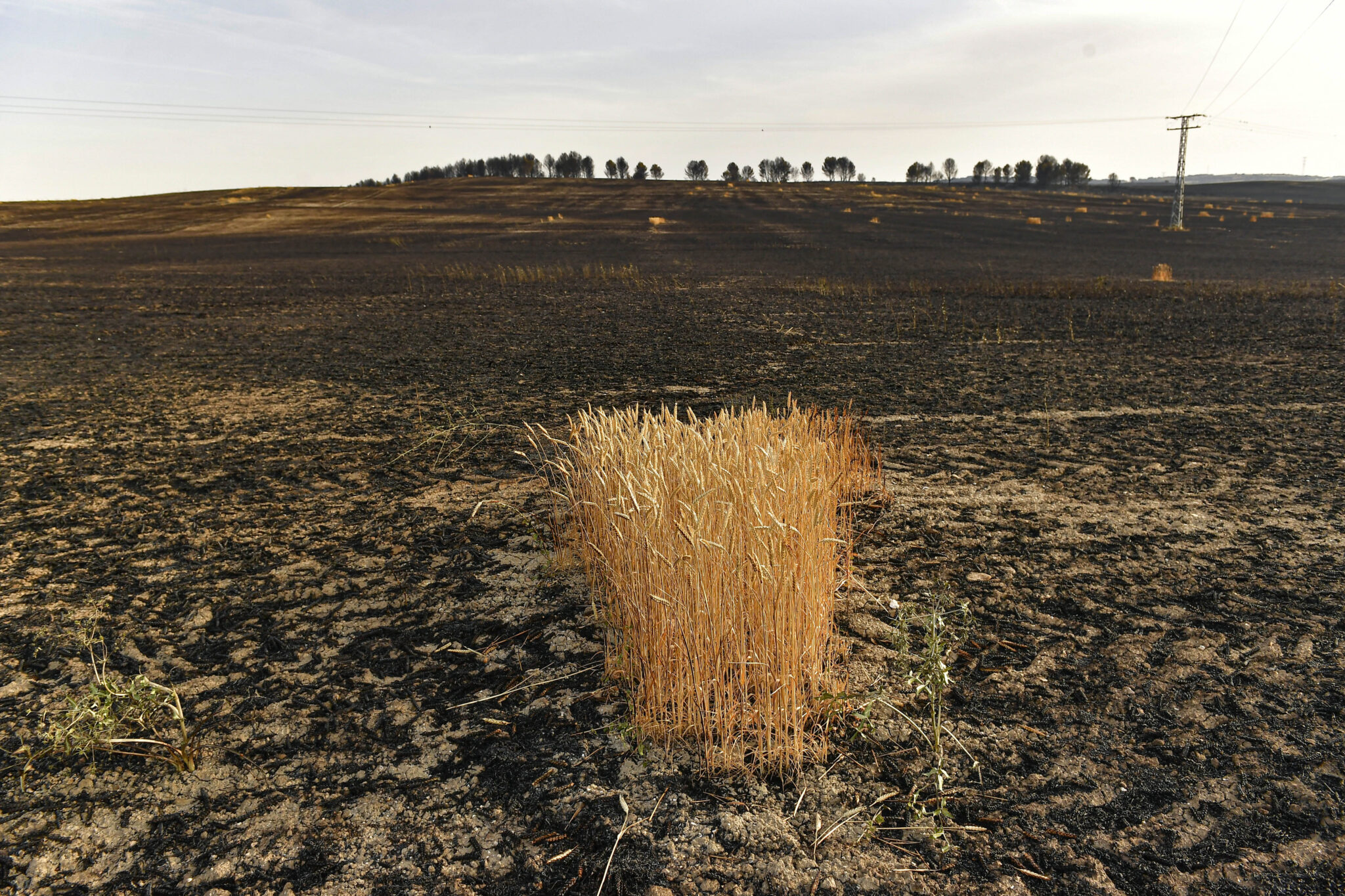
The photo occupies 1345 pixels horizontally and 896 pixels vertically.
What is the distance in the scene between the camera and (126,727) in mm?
2672

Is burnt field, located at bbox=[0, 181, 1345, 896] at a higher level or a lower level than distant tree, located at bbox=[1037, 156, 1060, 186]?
lower

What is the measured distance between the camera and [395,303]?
51.3ft

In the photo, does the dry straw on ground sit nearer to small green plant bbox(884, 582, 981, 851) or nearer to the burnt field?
the burnt field

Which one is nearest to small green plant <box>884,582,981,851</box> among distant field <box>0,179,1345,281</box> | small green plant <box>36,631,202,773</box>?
A: small green plant <box>36,631,202,773</box>

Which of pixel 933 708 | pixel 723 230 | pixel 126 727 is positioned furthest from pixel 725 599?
pixel 723 230

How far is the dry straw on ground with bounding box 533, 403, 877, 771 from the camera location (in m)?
2.57

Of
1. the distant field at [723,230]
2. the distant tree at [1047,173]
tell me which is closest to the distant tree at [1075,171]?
the distant tree at [1047,173]

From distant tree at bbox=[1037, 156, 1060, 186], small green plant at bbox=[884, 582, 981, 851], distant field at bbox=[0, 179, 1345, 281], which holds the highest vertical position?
distant tree at bbox=[1037, 156, 1060, 186]

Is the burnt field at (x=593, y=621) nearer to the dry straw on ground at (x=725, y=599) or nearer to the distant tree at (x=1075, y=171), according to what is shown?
the dry straw on ground at (x=725, y=599)

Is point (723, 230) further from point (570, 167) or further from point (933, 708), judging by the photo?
point (570, 167)

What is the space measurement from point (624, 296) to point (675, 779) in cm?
1488

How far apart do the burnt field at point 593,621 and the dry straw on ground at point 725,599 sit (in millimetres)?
154

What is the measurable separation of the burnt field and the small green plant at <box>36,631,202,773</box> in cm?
6

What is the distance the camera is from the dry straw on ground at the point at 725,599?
257 centimetres
